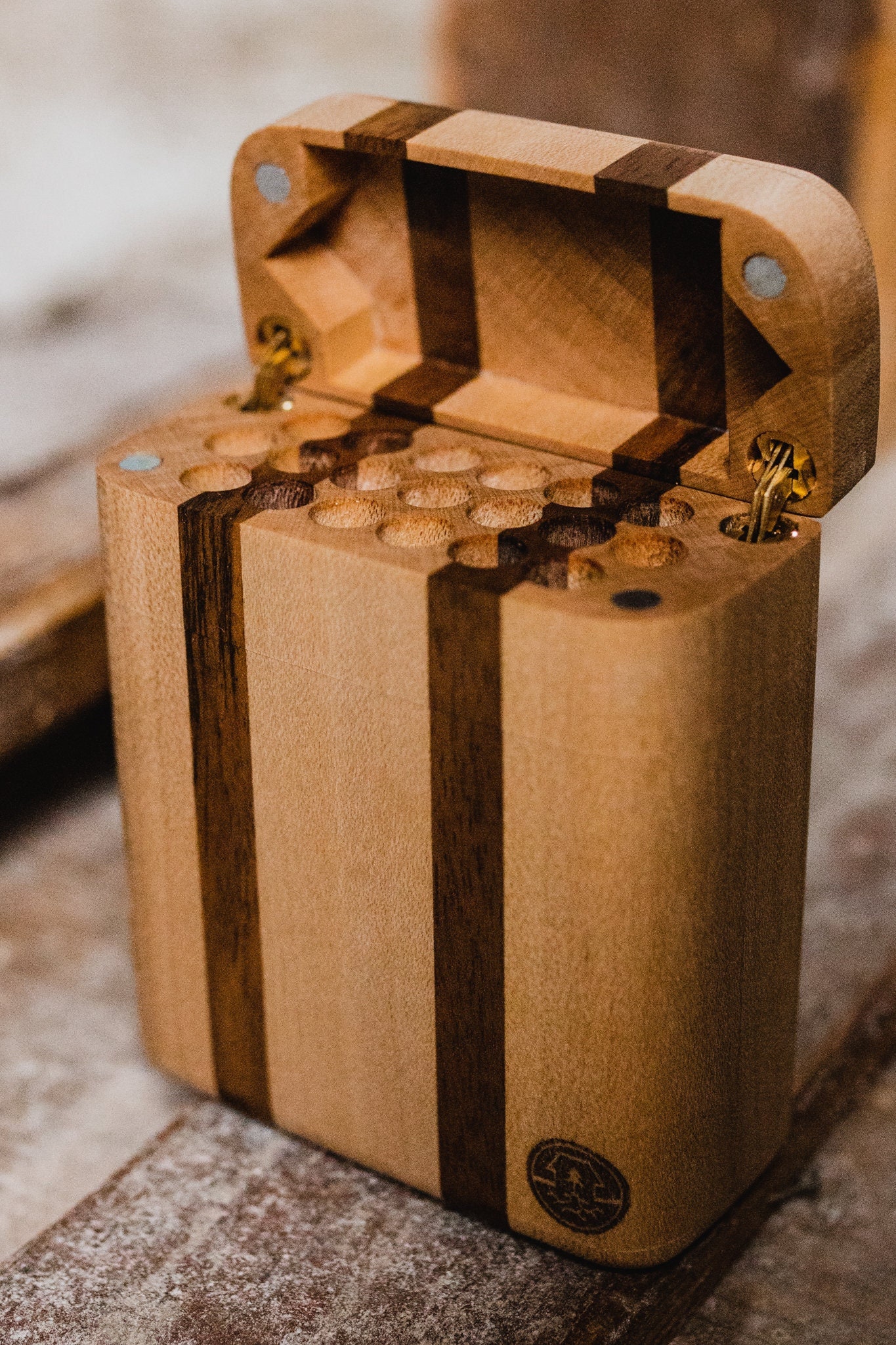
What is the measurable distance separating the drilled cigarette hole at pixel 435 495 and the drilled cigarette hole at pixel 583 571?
10 cm

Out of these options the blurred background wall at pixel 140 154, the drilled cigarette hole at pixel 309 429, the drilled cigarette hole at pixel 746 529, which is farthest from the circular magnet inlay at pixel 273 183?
the blurred background wall at pixel 140 154

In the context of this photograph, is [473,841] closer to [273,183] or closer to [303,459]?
[303,459]

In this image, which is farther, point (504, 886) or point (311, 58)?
point (311, 58)

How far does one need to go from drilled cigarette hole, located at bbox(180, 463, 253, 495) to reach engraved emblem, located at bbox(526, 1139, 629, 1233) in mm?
411

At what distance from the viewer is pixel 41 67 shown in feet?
6.72

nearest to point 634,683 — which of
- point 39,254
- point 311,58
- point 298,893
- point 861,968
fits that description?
point 298,893

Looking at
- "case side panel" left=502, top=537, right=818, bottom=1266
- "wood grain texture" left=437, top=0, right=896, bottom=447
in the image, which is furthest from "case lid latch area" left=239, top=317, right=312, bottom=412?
"wood grain texture" left=437, top=0, right=896, bottom=447

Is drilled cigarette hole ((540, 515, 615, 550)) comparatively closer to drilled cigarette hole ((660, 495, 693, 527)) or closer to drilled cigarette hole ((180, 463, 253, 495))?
drilled cigarette hole ((660, 495, 693, 527))

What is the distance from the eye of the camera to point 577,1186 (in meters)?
Answer: 0.85

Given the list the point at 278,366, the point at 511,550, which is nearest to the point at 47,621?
the point at 278,366

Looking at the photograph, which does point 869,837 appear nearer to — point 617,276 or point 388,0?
point 617,276

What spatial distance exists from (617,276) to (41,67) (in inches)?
57.6

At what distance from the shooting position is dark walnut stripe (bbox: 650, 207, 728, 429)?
833 mm

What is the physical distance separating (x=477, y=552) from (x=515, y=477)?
0.10m
